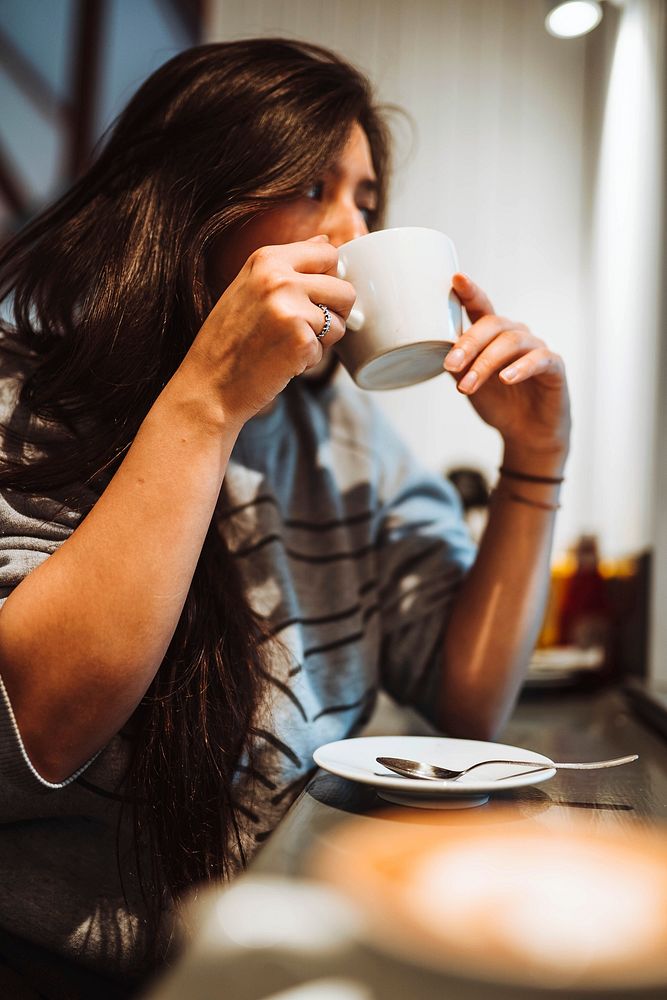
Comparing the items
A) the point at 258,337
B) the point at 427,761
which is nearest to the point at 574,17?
the point at 258,337

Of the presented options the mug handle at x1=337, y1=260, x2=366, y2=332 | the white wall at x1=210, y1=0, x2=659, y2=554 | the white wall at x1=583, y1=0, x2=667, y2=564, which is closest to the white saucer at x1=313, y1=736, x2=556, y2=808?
the mug handle at x1=337, y1=260, x2=366, y2=332

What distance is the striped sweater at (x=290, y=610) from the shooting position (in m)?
0.64

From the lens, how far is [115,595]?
1.82 feet

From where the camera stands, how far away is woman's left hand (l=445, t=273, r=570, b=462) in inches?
29.1

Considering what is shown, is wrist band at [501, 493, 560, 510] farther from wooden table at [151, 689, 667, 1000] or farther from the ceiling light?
the ceiling light

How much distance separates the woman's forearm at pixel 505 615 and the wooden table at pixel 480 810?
Answer: 7 cm

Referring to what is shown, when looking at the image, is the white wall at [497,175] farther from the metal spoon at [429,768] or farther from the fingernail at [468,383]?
the metal spoon at [429,768]

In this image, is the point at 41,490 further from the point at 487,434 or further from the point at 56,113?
the point at 56,113

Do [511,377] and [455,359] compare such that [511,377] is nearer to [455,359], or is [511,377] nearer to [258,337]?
[455,359]

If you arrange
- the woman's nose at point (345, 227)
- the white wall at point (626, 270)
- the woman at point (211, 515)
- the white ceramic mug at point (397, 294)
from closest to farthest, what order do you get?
1. the woman at point (211, 515)
2. the white ceramic mug at point (397, 294)
3. the woman's nose at point (345, 227)
4. the white wall at point (626, 270)

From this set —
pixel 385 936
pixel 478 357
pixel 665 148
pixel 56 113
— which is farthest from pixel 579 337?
pixel 56 113

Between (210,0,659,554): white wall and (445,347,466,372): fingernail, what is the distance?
1.08 meters

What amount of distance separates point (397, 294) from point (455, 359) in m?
0.08

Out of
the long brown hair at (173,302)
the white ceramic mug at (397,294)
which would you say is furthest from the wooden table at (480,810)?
the white ceramic mug at (397,294)
